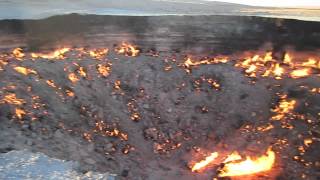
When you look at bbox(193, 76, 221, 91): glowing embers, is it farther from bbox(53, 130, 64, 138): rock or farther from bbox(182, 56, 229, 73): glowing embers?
bbox(53, 130, 64, 138): rock

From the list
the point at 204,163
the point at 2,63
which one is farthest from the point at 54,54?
the point at 204,163

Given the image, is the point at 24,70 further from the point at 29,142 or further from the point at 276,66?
the point at 276,66

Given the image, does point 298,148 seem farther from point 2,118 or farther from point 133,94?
point 2,118

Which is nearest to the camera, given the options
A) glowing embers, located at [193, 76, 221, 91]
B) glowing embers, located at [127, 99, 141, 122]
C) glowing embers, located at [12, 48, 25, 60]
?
glowing embers, located at [127, 99, 141, 122]

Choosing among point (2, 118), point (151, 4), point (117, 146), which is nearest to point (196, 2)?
point (151, 4)

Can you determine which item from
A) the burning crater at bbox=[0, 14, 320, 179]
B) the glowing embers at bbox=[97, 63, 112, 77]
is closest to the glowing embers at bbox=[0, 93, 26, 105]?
the burning crater at bbox=[0, 14, 320, 179]
